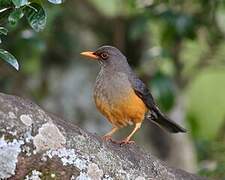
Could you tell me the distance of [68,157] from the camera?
127 inches

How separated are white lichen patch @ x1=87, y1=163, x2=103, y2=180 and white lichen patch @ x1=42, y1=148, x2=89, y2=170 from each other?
3 cm

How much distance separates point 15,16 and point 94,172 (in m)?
0.88

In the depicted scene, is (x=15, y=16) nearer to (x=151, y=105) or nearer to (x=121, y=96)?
(x=121, y=96)

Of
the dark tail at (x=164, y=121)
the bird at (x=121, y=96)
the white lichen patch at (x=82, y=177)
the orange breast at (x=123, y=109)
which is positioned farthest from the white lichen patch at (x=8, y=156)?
the dark tail at (x=164, y=121)

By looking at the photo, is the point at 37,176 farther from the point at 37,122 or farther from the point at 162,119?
the point at 162,119

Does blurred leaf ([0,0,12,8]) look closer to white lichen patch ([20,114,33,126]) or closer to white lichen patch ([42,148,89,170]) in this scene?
white lichen patch ([20,114,33,126])

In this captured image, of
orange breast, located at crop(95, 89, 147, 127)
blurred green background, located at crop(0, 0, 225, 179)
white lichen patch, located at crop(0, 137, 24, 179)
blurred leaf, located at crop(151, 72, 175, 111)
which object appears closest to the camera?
white lichen patch, located at crop(0, 137, 24, 179)

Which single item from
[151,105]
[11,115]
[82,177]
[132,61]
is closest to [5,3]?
[11,115]

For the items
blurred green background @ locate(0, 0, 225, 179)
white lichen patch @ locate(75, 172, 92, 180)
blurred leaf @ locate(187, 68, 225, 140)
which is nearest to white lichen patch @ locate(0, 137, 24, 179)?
white lichen patch @ locate(75, 172, 92, 180)

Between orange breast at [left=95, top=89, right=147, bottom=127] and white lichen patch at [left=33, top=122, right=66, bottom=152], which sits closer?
white lichen patch at [left=33, top=122, right=66, bottom=152]

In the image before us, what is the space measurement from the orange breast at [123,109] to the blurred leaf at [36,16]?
160 centimetres

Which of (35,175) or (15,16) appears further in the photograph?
(15,16)

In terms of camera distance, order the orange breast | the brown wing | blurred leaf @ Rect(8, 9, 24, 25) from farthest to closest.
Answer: the brown wing → the orange breast → blurred leaf @ Rect(8, 9, 24, 25)

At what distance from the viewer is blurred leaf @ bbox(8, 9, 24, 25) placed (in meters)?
3.29
